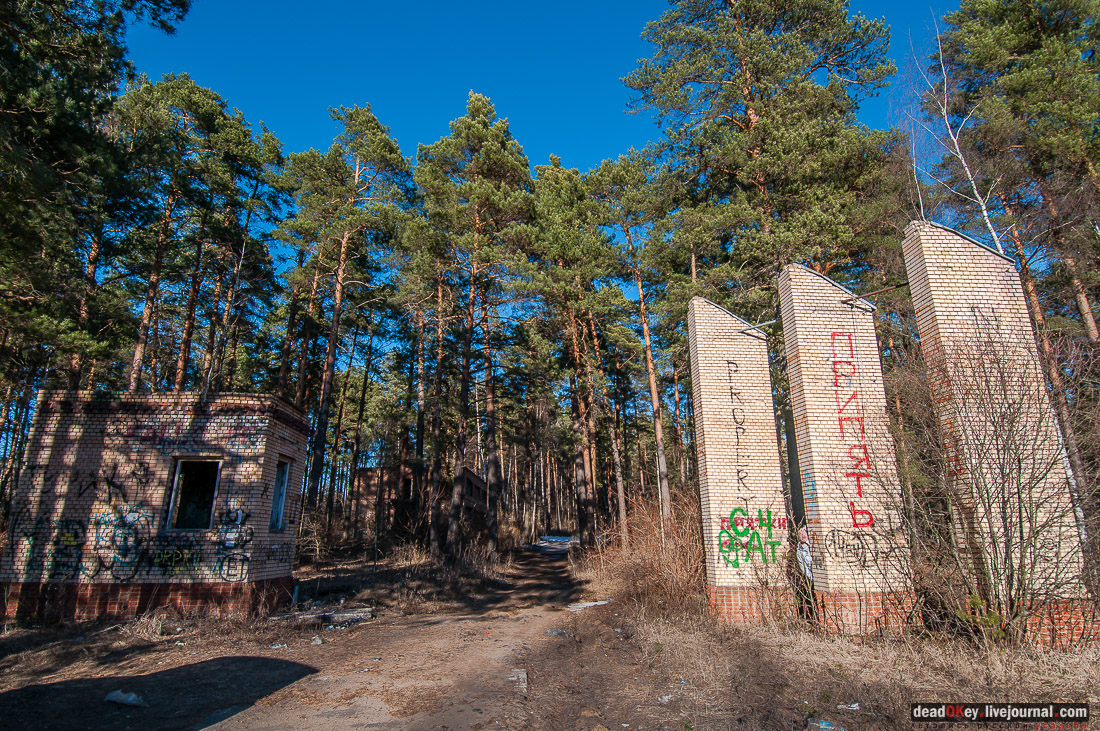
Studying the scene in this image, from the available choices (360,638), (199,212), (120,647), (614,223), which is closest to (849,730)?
(360,638)

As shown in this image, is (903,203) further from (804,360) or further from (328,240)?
(328,240)

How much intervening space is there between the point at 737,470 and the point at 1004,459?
155 inches

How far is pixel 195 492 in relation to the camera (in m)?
11.6

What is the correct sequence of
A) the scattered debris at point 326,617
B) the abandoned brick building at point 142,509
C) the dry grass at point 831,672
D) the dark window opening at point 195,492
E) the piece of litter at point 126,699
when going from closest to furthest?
the dry grass at point 831,672
the piece of litter at point 126,699
the abandoned brick building at point 142,509
the scattered debris at point 326,617
the dark window opening at point 195,492

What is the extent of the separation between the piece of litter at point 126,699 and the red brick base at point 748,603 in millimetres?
8210

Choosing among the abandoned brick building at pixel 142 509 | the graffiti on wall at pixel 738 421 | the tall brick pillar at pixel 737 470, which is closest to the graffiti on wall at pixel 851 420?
the tall brick pillar at pixel 737 470

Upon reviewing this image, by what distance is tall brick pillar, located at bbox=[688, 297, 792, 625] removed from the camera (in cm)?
917

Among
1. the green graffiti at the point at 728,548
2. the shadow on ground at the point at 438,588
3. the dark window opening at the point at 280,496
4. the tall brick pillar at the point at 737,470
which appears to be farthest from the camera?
the shadow on ground at the point at 438,588

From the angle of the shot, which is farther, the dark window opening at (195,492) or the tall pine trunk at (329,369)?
the tall pine trunk at (329,369)

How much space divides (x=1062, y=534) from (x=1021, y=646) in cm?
155

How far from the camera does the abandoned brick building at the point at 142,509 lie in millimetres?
10148

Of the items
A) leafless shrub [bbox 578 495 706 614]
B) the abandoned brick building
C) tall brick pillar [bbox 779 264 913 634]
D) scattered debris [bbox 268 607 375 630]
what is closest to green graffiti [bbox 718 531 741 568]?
leafless shrub [bbox 578 495 706 614]

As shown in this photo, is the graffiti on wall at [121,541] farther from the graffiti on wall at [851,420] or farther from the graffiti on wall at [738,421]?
the graffiti on wall at [851,420]

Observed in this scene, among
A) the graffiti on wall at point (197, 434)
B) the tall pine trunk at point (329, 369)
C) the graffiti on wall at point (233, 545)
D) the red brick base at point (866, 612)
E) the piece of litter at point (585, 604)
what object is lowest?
the piece of litter at point (585, 604)
